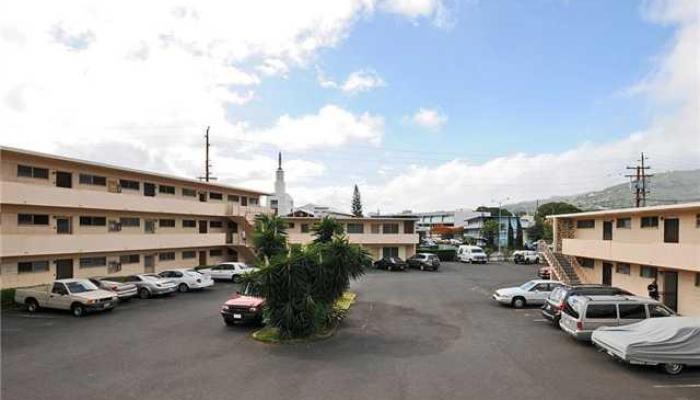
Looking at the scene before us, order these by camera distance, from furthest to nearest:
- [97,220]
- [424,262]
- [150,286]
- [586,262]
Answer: [424,262]
[586,262]
[97,220]
[150,286]

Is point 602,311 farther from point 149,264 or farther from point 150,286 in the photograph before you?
point 149,264

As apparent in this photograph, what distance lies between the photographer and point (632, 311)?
15703mm

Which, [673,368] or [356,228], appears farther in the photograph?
[356,228]

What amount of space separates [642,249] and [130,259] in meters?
33.5

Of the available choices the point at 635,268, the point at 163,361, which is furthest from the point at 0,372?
the point at 635,268

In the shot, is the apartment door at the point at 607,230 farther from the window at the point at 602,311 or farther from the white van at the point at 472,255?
the white van at the point at 472,255

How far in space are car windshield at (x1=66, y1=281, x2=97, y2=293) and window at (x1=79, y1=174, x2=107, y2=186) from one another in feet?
30.5

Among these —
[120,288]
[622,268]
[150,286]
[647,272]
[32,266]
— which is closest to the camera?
[647,272]

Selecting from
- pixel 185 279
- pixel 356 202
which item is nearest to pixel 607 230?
pixel 185 279

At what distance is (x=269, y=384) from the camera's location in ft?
37.8

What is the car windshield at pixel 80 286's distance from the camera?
2211 cm

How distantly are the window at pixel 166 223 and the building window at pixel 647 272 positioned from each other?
33.9m

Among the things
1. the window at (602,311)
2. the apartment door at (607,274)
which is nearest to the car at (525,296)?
the apartment door at (607,274)

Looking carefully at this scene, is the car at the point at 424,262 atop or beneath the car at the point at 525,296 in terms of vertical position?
beneath
